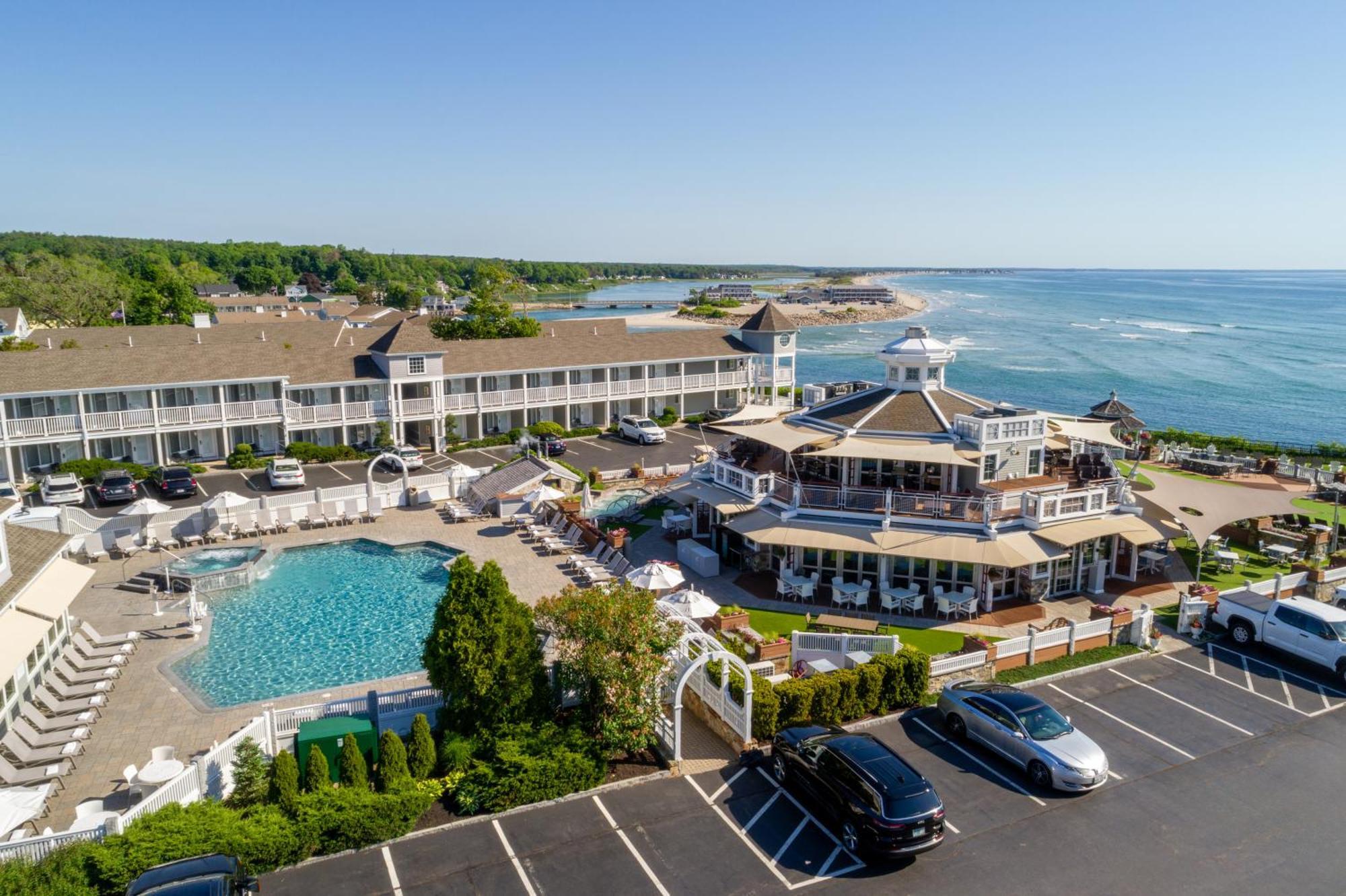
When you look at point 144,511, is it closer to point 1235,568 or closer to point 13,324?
point 1235,568

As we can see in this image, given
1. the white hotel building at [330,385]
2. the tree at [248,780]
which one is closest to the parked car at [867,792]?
the tree at [248,780]

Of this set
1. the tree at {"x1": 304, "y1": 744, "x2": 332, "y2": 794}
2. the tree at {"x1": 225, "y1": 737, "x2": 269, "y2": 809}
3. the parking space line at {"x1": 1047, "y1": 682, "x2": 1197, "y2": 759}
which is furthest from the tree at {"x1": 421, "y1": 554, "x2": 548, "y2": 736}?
the parking space line at {"x1": 1047, "y1": 682, "x2": 1197, "y2": 759}

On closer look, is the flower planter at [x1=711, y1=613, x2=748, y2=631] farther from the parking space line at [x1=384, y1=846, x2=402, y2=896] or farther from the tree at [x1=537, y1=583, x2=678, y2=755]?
the parking space line at [x1=384, y1=846, x2=402, y2=896]

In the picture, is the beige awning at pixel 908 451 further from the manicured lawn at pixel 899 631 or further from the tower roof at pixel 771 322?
the tower roof at pixel 771 322

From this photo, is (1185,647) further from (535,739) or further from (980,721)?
(535,739)

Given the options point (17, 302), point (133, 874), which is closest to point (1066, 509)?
point (133, 874)

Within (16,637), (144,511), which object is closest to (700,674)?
(16,637)

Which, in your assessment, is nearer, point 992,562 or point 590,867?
point 590,867
